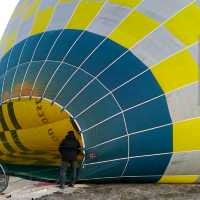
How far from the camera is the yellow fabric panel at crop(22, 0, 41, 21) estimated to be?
9133mm

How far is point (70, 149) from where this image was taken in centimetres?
805

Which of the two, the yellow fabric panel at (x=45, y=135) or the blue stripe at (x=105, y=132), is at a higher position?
the yellow fabric panel at (x=45, y=135)

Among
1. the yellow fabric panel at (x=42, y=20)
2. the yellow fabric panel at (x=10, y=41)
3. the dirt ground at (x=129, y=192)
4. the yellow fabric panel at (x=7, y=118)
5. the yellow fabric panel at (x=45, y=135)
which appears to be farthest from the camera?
the yellow fabric panel at (x=45, y=135)

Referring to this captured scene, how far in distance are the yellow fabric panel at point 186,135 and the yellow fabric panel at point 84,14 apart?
7.29 feet

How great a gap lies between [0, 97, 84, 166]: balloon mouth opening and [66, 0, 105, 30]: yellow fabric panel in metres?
2.27

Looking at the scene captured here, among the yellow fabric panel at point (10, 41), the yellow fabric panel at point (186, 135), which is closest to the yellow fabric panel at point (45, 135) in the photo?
the yellow fabric panel at point (10, 41)

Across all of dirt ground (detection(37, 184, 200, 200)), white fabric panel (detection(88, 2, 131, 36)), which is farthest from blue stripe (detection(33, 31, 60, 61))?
dirt ground (detection(37, 184, 200, 200))

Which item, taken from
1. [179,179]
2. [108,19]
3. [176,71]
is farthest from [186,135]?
[108,19]

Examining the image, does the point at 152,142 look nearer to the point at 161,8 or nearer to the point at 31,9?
the point at 161,8

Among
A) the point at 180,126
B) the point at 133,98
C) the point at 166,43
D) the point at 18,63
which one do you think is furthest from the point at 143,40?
the point at 18,63

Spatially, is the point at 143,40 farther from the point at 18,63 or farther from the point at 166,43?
the point at 18,63

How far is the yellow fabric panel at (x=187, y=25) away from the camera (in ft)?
25.5

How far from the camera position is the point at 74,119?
784cm

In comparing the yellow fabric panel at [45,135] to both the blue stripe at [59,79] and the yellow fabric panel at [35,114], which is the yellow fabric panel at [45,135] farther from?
the blue stripe at [59,79]
